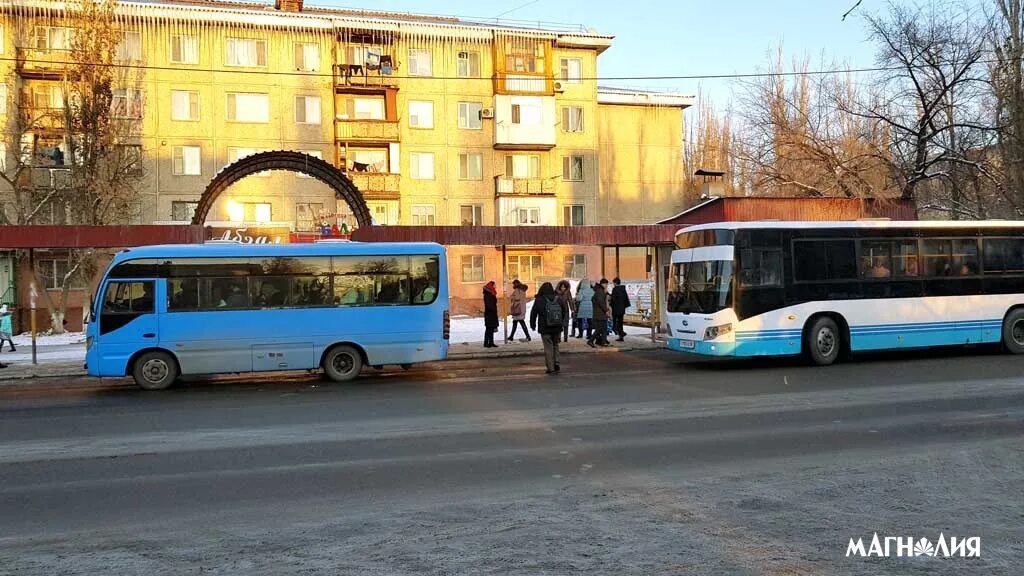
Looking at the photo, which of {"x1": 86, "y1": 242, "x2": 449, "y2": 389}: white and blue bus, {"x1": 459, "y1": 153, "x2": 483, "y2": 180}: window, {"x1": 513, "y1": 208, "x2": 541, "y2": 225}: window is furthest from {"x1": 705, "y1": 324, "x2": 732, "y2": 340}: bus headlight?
{"x1": 459, "y1": 153, "x2": 483, "y2": 180}: window

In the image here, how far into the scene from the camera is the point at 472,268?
141 ft

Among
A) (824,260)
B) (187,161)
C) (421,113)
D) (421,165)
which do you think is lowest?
(824,260)

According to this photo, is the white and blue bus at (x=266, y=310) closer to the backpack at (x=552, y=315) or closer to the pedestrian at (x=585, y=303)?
the backpack at (x=552, y=315)

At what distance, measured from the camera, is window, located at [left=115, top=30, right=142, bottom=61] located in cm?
3900

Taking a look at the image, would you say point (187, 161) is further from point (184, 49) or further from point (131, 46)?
point (131, 46)

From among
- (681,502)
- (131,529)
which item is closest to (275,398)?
(131,529)

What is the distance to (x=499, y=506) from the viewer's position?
20.0 ft

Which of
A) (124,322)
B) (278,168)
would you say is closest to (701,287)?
(124,322)

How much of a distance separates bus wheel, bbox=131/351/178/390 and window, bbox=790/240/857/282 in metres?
12.9

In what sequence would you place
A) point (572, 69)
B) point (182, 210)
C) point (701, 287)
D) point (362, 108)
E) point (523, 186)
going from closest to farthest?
point (701, 287) → point (182, 210) → point (362, 108) → point (523, 186) → point (572, 69)

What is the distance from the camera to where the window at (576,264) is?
148 feet

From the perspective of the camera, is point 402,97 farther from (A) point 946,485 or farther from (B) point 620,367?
(A) point 946,485

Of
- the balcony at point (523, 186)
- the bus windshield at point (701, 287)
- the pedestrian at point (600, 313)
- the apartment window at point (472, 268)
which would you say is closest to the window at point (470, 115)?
the balcony at point (523, 186)

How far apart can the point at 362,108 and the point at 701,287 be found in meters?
31.4
